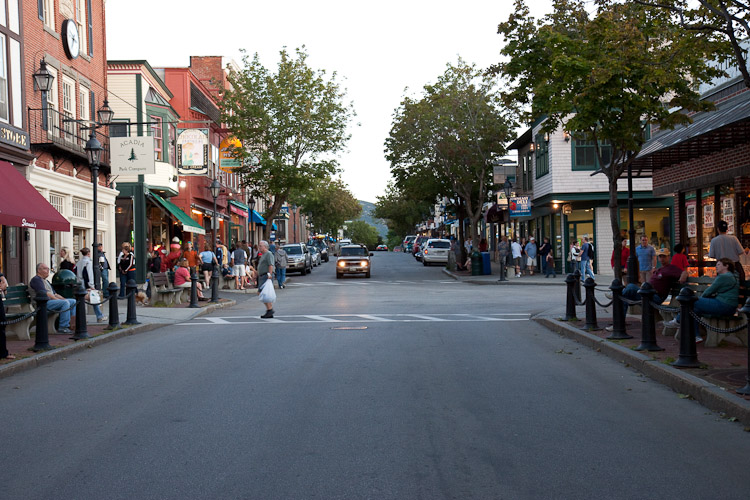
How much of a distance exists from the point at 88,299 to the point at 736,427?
46.4 feet

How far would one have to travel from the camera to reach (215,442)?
6.15 m

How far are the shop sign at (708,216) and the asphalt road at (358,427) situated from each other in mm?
9152

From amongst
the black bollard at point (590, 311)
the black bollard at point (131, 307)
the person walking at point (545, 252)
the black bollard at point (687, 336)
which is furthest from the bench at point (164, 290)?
the person walking at point (545, 252)

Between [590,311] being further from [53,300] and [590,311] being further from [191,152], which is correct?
[191,152]

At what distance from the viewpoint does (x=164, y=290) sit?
20.6 metres

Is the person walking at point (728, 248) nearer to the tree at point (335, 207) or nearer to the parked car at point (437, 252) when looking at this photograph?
the parked car at point (437, 252)

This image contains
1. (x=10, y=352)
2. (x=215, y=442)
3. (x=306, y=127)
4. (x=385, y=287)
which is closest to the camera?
(x=215, y=442)

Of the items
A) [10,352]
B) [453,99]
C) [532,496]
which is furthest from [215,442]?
[453,99]

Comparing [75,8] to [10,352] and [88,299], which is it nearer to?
[88,299]

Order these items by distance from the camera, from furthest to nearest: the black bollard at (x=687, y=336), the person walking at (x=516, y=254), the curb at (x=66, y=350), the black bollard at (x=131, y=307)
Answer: the person walking at (x=516, y=254)
the black bollard at (x=131, y=307)
the curb at (x=66, y=350)
the black bollard at (x=687, y=336)

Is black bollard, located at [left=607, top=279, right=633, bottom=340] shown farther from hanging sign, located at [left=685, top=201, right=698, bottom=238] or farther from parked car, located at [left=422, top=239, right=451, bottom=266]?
parked car, located at [left=422, top=239, right=451, bottom=266]

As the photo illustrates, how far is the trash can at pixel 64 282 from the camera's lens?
1475 centimetres

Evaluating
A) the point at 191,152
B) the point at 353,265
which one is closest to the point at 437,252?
the point at 353,265

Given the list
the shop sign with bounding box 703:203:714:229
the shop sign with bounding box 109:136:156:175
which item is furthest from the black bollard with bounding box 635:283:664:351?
the shop sign with bounding box 109:136:156:175
